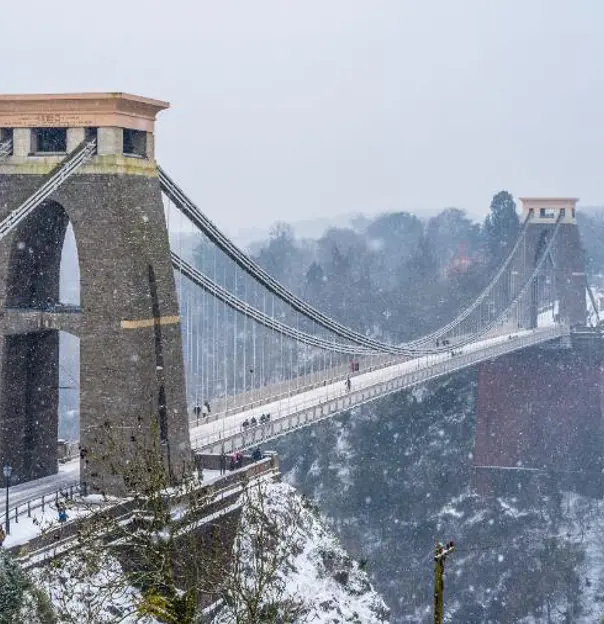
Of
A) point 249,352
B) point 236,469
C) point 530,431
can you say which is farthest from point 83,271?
point 249,352

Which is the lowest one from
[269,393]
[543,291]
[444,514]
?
[444,514]

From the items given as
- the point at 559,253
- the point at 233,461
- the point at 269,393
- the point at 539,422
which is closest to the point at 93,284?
the point at 233,461

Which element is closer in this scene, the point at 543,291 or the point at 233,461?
the point at 233,461

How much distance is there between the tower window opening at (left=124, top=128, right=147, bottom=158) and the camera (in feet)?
84.5

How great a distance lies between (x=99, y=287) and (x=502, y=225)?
61.9 meters

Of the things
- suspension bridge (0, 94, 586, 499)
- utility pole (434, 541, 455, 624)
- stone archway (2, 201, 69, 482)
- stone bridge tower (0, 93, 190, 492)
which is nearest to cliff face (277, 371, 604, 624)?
suspension bridge (0, 94, 586, 499)

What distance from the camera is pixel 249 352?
251ft

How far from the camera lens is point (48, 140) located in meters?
26.0

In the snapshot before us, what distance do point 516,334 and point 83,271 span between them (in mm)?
39358

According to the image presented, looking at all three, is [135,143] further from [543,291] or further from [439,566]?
[543,291]

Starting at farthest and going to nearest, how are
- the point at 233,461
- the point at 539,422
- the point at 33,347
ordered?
the point at 539,422
the point at 233,461
the point at 33,347

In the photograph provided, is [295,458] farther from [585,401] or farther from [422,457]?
[585,401]

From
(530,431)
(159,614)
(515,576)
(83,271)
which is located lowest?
(515,576)

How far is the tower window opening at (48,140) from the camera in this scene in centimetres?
2577
